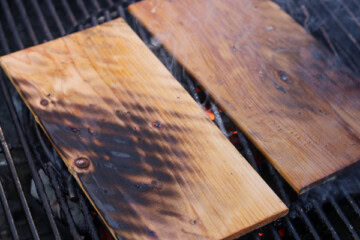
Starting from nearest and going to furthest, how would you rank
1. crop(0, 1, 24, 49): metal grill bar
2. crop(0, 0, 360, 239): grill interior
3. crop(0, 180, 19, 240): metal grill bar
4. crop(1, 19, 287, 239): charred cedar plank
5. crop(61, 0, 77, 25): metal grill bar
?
crop(1, 19, 287, 239): charred cedar plank → crop(0, 180, 19, 240): metal grill bar → crop(0, 0, 360, 239): grill interior → crop(0, 1, 24, 49): metal grill bar → crop(61, 0, 77, 25): metal grill bar

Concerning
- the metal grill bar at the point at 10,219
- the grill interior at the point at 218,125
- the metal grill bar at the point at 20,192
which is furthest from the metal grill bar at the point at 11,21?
the metal grill bar at the point at 10,219

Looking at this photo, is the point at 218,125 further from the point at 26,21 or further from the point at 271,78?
the point at 26,21

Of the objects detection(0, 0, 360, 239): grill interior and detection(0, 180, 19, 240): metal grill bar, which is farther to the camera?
detection(0, 0, 360, 239): grill interior

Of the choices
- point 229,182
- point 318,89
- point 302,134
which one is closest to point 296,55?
point 318,89

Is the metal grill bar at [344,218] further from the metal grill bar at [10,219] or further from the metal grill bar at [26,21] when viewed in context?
the metal grill bar at [26,21]

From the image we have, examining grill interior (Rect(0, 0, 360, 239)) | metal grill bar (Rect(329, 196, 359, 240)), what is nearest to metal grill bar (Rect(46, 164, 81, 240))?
grill interior (Rect(0, 0, 360, 239))

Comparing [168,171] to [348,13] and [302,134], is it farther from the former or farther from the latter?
[348,13]

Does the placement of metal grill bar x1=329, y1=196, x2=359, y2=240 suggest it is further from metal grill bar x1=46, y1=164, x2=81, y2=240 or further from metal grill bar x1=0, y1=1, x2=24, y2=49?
metal grill bar x1=0, y1=1, x2=24, y2=49
